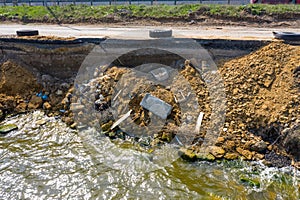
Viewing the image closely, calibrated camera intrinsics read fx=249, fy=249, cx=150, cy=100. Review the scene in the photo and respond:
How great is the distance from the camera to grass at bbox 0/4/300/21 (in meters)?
16.5

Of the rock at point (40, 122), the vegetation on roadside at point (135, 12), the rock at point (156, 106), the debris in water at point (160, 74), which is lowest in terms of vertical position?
the rock at point (40, 122)

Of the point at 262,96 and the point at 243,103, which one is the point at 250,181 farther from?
the point at 262,96

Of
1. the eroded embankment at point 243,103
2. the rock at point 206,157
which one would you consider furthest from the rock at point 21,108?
the rock at point 206,157

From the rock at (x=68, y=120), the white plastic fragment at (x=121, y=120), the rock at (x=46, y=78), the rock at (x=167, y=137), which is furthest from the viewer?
the rock at (x=46, y=78)

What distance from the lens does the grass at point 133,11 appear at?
16.5 metres

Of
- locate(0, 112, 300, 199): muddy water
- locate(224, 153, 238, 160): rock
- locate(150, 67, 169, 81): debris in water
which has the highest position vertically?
locate(150, 67, 169, 81): debris in water

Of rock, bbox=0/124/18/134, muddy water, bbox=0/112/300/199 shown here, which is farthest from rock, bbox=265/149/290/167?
rock, bbox=0/124/18/134

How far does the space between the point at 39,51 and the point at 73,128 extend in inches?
186

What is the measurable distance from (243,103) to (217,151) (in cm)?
224

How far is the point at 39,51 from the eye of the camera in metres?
12.5

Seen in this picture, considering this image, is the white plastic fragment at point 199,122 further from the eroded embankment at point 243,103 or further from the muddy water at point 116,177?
the muddy water at point 116,177

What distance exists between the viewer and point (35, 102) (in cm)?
1187

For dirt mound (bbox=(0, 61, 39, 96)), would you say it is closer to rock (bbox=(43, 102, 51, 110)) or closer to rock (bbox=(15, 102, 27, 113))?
rock (bbox=(15, 102, 27, 113))

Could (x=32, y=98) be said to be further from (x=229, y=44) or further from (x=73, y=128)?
(x=229, y=44)
